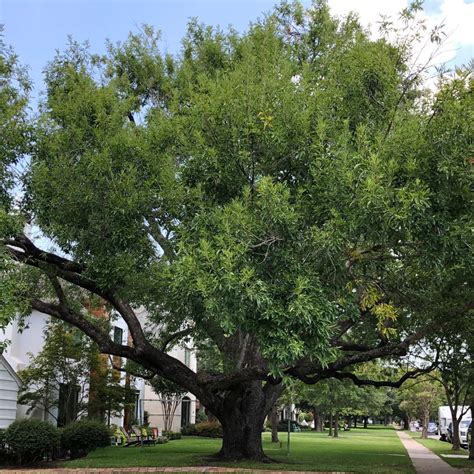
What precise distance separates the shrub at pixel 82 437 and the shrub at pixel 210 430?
17.2 meters

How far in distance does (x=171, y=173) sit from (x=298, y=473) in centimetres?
923

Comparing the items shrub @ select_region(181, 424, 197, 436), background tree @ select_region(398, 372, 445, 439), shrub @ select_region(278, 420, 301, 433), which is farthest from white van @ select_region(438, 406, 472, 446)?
shrub @ select_region(181, 424, 197, 436)

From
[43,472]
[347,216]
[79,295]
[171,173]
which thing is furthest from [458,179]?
[79,295]

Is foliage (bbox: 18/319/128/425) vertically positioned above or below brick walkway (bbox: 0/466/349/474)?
above

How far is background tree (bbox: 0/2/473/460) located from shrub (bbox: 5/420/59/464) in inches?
204

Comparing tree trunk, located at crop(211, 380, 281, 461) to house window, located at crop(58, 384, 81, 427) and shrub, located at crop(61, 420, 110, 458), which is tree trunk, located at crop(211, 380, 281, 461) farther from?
house window, located at crop(58, 384, 81, 427)

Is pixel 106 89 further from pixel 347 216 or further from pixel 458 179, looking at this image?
pixel 458 179

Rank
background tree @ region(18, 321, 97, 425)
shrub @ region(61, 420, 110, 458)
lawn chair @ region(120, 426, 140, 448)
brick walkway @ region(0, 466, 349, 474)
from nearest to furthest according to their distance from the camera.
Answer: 1. brick walkway @ region(0, 466, 349, 474)
2. shrub @ region(61, 420, 110, 458)
3. background tree @ region(18, 321, 97, 425)
4. lawn chair @ region(120, 426, 140, 448)

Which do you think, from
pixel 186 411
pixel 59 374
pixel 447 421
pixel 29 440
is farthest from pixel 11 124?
pixel 447 421

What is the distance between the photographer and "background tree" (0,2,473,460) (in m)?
7.54

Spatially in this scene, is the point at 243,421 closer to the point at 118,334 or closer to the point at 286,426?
the point at 118,334

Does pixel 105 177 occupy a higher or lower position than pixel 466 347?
higher

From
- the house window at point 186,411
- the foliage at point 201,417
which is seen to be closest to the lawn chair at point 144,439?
the house window at point 186,411

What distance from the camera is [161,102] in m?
16.1
